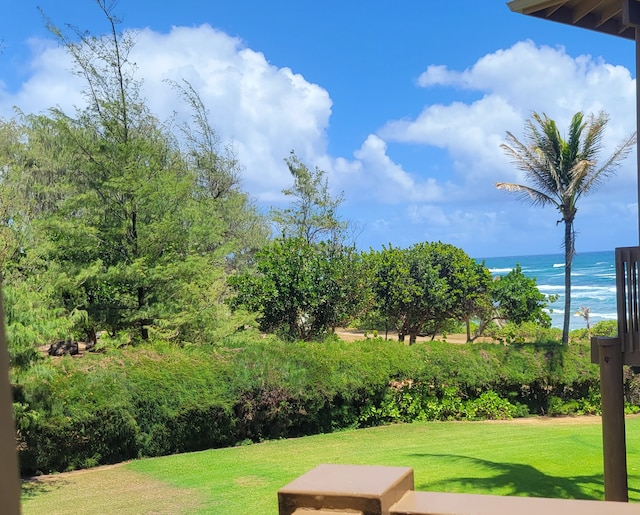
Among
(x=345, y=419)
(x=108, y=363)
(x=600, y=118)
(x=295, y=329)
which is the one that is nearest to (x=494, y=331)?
(x=600, y=118)

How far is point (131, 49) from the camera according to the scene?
15711 mm

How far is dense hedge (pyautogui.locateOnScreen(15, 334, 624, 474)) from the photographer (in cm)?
1034

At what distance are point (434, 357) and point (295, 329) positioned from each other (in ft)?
20.4

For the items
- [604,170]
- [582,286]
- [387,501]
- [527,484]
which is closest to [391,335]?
[604,170]

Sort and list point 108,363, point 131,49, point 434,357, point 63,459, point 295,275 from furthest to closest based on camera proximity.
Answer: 1. point 295,275
2. point 131,49
3. point 434,357
4. point 108,363
5. point 63,459

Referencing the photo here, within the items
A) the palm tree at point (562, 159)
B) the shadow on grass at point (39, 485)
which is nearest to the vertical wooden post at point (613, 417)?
the shadow on grass at point (39, 485)

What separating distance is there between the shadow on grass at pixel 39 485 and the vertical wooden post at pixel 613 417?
7117 mm

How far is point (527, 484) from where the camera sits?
8148 mm

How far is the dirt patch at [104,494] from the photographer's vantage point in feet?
26.4

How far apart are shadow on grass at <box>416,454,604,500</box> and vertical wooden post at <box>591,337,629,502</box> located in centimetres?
202

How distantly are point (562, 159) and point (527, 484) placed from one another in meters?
16.6

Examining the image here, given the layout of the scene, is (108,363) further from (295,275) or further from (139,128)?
(295,275)

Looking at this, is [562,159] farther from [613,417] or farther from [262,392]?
[613,417]

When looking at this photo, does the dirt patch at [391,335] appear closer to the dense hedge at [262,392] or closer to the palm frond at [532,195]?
the palm frond at [532,195]
